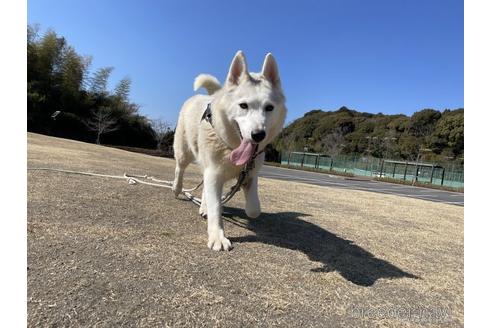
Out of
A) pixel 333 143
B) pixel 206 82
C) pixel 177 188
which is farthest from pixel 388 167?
pixel 206 82

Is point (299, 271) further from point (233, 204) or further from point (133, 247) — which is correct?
point (233, 204)

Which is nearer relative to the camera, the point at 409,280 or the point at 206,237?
the point at 409,280

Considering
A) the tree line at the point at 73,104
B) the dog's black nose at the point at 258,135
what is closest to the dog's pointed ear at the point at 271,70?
the dog's black nose at the point at 258,135

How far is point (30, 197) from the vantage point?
3.67 meters

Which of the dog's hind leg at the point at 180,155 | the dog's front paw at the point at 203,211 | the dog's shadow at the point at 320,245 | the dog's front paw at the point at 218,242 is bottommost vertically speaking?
the dog's shadow at the point at 320,245

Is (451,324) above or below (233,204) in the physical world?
below

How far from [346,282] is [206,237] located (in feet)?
3.96

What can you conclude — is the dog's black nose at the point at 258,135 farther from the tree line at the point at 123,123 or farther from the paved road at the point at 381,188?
the tree line at the point at 123,123

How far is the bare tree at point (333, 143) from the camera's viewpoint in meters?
52.6

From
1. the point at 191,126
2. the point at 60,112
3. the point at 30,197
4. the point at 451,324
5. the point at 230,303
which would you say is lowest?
the point at 451,324

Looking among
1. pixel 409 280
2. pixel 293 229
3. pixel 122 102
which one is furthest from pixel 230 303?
pixel 122 102

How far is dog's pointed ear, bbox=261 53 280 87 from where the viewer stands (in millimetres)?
3008

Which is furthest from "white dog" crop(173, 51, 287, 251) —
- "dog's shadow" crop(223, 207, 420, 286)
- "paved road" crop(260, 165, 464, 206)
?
"paved road" crop(260, 165, 464, 206)

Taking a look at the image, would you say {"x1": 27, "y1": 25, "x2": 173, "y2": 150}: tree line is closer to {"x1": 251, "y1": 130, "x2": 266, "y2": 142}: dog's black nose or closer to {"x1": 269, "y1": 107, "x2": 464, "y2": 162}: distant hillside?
{"x1": 269, "y1": 107, "x2": 464, "y2": 162}: distant hillside
